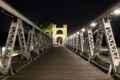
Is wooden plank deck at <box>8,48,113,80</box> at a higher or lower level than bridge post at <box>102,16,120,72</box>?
lower

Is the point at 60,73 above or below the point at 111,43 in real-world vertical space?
below

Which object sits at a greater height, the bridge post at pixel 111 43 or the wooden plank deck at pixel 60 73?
the bridge post at pixel 111 43

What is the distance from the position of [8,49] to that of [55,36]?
164 m

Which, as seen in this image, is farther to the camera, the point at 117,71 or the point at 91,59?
the point at 91,59

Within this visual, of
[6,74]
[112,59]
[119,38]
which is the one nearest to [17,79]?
[6,74]

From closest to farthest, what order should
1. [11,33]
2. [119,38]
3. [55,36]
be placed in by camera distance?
Result: [11,33]
[119,38]
[55,36]

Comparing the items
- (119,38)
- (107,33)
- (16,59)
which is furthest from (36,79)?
(119,38)

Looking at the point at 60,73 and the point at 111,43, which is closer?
the point at 111,43

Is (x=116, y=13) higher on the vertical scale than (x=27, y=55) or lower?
higher

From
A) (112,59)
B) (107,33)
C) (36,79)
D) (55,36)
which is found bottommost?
(36,79)

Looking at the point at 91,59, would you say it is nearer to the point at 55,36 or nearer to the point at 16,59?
the point at 16,59

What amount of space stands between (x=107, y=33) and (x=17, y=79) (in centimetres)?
530

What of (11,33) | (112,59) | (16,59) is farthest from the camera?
(16,59)

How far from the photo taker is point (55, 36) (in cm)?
17762
